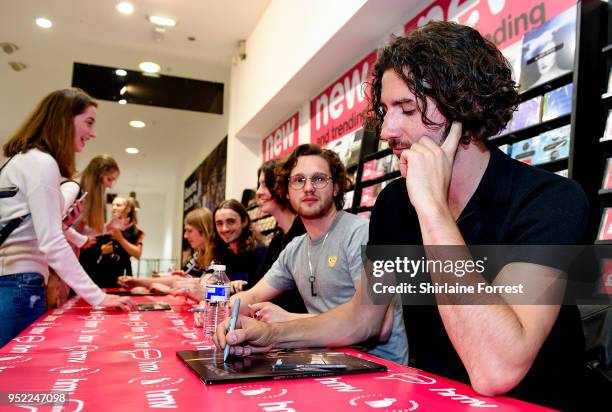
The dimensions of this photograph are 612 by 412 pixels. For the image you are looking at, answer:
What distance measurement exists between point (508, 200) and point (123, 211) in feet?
15.0

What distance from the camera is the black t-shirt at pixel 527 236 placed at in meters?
1.03

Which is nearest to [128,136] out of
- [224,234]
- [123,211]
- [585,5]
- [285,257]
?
[123,211]

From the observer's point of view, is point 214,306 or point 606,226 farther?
point 214,306

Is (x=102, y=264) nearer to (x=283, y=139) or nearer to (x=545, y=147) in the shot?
(x=283, y=139)

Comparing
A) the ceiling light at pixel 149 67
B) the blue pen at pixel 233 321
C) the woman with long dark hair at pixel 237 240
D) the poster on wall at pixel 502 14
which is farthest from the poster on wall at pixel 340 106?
the blue pen at pixel 233 321

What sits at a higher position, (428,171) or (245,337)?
(428,171)

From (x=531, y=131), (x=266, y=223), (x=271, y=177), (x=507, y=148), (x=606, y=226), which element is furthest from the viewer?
(x=266, y=223)

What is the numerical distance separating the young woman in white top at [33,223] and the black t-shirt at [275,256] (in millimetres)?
919

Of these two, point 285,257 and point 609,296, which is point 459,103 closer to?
point 609,296

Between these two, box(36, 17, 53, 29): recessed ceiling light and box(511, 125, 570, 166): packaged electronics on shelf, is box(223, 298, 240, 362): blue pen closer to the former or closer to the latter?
box(511, 125, 570, 166): packaged electronics on shelf

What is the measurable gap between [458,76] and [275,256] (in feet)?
6.08

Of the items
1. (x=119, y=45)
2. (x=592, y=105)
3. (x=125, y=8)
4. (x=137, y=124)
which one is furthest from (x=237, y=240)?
(x=137, y=124)

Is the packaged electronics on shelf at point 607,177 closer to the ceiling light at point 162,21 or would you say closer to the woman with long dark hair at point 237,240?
the woman with long dark hair at point 237,240

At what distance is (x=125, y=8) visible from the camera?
559 centimetres
